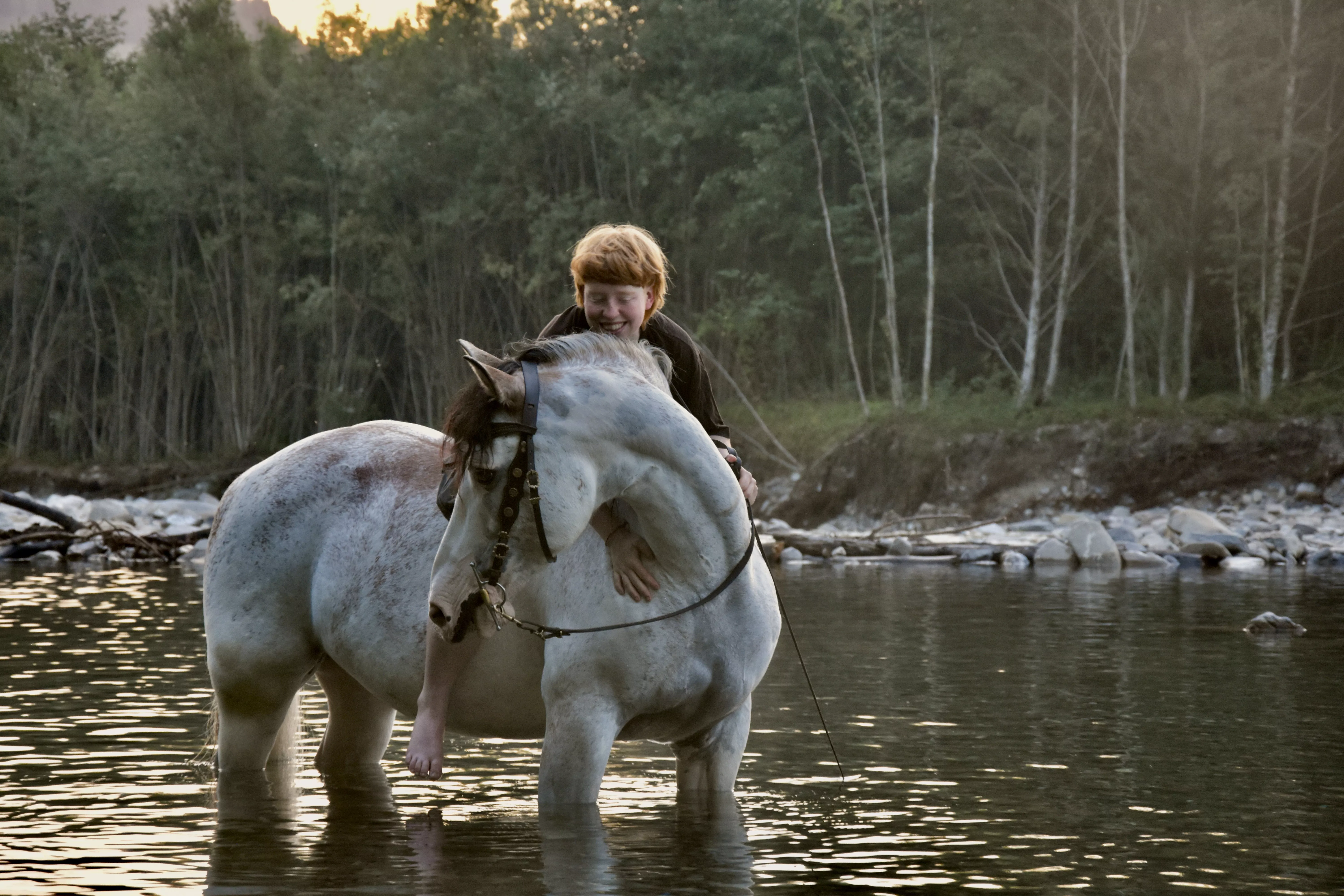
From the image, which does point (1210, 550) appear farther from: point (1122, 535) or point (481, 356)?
point (481, 356)

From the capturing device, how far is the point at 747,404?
1005 inches

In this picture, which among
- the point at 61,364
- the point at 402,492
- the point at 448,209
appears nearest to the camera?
the point at 402,492

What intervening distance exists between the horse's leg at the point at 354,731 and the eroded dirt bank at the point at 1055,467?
1619 cm

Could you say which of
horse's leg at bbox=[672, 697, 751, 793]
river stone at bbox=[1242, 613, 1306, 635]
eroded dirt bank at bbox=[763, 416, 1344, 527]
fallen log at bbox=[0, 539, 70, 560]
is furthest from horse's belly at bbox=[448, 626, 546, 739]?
eroded dirt bank at bbox=[763, 416, 1344, 527]

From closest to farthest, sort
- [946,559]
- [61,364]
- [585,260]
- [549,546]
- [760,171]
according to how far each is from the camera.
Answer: [549,546] → [585,260] → [946,559] → [760,171] → [61,364]

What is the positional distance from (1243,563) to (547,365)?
46.3 feet

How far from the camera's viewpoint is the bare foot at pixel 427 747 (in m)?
3.79

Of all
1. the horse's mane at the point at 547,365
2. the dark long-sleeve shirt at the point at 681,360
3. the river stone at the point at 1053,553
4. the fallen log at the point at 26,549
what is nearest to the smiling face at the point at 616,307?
the horse's mane at the point at 547,365

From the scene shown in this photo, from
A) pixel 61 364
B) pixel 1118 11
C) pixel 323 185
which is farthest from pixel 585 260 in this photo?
pixel 61 364

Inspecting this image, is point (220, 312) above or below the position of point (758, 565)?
above

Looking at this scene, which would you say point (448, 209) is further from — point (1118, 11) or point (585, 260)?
point (585, 260)

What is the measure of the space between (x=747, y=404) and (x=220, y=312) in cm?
1381

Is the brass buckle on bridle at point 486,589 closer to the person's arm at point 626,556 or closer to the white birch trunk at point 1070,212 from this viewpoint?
the person's arm at point 626,556

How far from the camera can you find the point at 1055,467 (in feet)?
72.9
